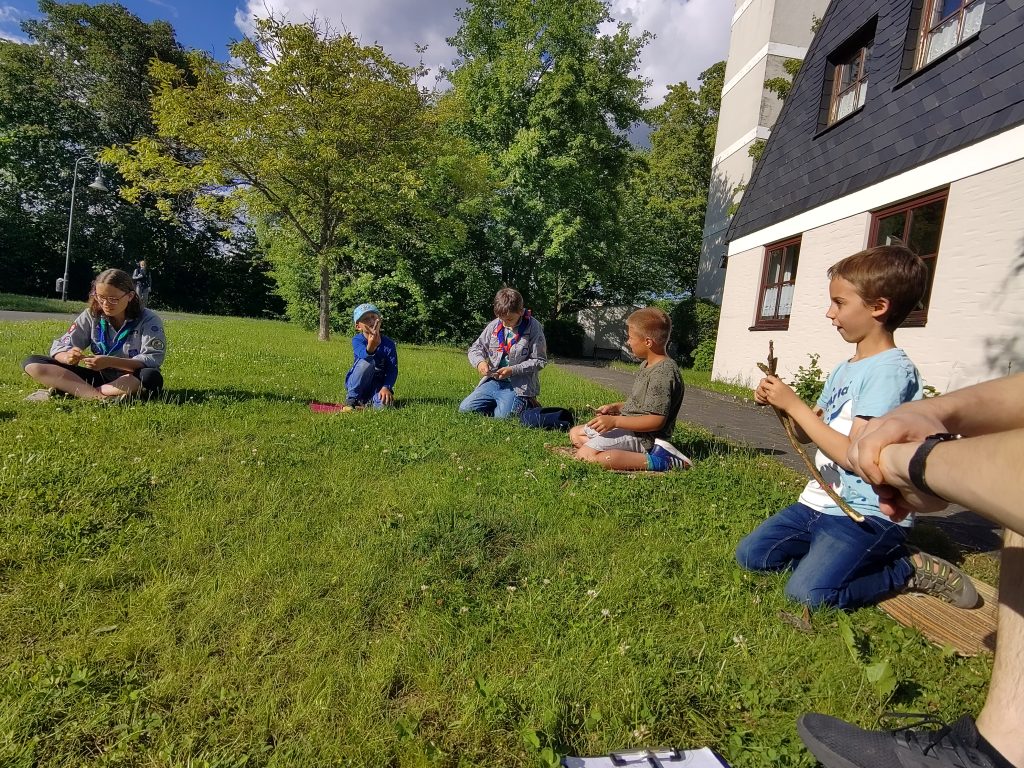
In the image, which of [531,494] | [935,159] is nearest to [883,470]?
[531,494]

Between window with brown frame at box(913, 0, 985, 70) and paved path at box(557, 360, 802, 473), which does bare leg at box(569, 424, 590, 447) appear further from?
window with brown frame at box(913, 0, 985, 70)

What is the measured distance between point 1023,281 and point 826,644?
6.88 meters

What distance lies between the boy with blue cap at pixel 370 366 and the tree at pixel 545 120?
15.9 meters

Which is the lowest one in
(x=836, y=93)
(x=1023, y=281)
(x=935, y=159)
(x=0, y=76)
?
(x=1023, y=281)

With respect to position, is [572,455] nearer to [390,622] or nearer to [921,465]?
[390,622]

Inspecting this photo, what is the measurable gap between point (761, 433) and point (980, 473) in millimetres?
6890

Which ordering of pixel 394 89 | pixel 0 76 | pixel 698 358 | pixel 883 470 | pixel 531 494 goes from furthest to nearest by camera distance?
1. pixel 0 76
2. pixel 698 358
3. pixel 394 89
4. pixel 531 494
5. pixel 883 470

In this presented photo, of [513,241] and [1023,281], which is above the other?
[513,241]

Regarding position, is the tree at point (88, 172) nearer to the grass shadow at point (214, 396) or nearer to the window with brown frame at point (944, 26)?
the grass shadow at point (214, 396)

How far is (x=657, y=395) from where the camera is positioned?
183 inches

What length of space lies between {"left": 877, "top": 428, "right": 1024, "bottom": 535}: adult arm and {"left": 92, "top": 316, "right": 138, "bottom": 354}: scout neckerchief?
6.40 metres

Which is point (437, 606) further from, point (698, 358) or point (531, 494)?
point (698, 358)

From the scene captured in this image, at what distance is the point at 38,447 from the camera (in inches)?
153

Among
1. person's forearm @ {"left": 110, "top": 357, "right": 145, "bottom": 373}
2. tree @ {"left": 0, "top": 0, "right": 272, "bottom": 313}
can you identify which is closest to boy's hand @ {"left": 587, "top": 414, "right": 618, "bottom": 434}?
person's forearm @ {"left": 110, "top": 357, "right": 145, "bottom": 373}
